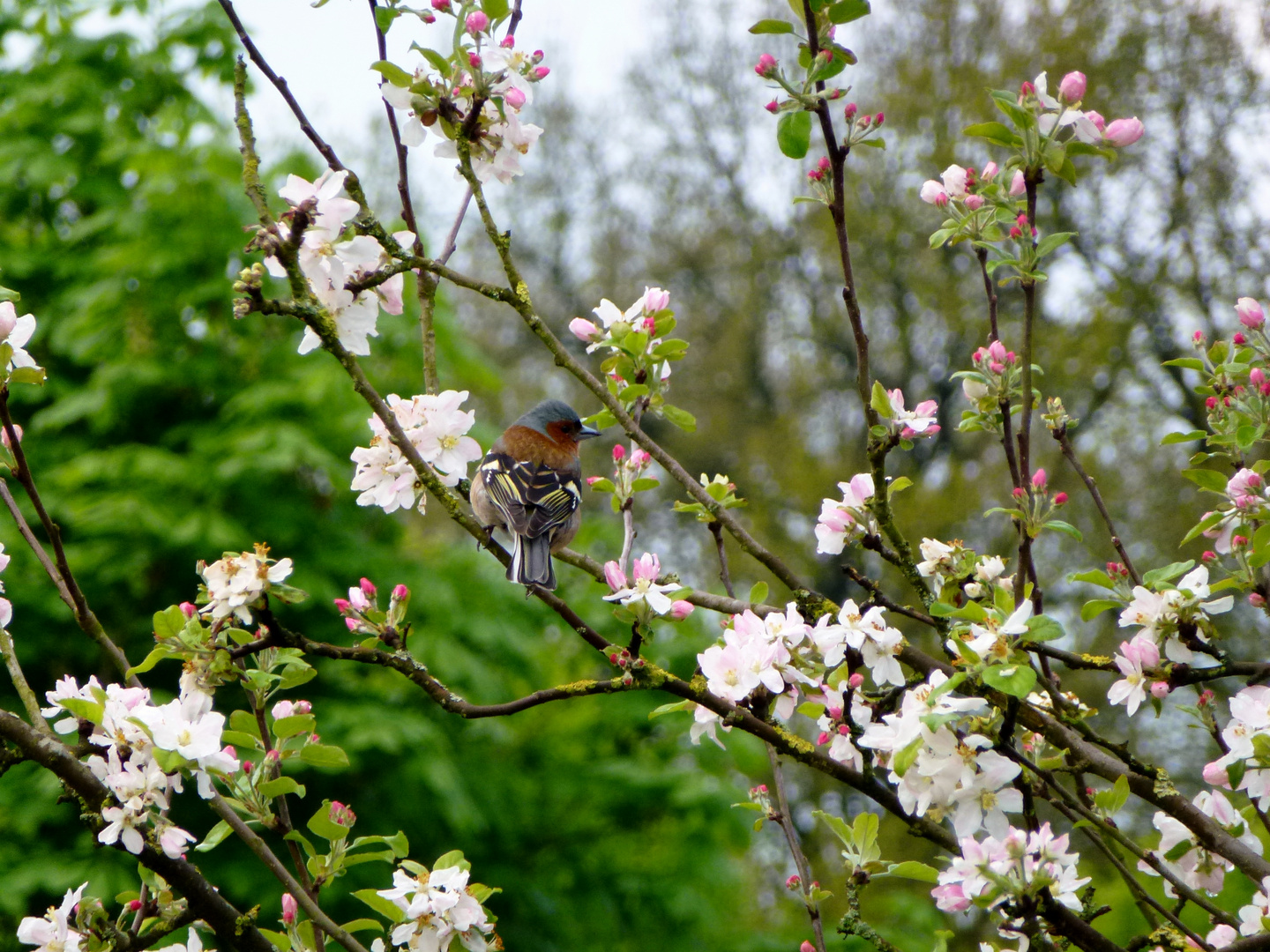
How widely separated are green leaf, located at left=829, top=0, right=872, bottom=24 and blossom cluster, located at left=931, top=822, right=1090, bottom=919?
1409 millimetres

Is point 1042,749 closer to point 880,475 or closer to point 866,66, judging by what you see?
point 880,475

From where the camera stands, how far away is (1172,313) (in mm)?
13352

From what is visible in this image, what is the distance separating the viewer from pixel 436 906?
7.06ft

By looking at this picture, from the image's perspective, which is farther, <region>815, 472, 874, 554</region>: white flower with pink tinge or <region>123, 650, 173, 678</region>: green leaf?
<region>815, 472, 874, 554</region>: white flower with pink tinge

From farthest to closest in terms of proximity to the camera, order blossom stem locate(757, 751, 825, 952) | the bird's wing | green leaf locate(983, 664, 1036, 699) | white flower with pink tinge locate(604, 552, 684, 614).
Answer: the bird's wing, blossom stem locate(757, 751, 825, 952), white flower with pink tinge locate(604, 552, 684, 614), green leaf locate(983, 664, 1036, 699)

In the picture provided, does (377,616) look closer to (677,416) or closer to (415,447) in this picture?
(415,447)

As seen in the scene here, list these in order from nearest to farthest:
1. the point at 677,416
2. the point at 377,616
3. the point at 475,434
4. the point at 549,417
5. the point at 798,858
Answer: the point at 377,616 → the point at 798,858 → the point at 677,416 → the point at 549,417 → the point at 475,434

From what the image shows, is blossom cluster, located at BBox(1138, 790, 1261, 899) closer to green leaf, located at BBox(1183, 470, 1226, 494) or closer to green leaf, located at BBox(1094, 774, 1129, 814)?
green leaf, located at BBox(1094, 774, 1129, 814)

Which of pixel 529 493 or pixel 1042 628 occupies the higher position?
pixel 529 493

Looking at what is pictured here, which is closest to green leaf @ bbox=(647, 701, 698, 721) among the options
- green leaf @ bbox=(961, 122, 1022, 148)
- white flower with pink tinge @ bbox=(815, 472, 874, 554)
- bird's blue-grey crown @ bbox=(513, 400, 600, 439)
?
white flower with pink tinge @ bbox=(815, 472, 874, 554)

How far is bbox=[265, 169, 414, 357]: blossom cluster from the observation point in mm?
2215

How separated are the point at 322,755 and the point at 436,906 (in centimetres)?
36

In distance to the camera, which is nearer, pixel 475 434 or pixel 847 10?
pixel 847 10

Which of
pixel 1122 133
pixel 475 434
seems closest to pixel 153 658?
pixel 1122 133
